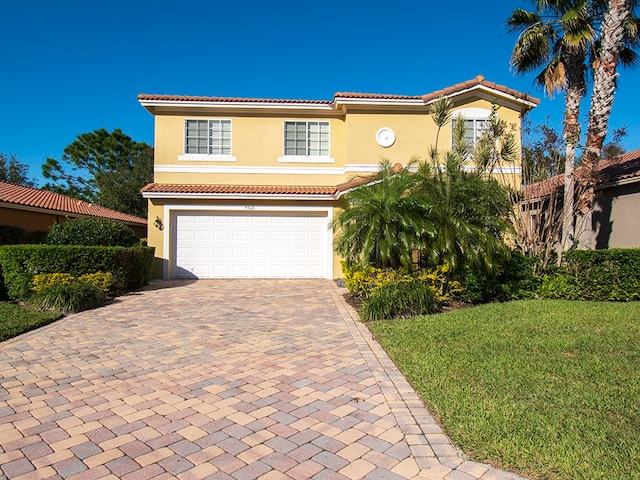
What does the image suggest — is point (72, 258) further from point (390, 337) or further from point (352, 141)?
point (352, 141)

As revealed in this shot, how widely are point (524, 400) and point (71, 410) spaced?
457 centimetres

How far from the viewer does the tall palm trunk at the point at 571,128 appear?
11.6 m

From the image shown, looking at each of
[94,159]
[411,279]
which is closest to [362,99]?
[411,279]

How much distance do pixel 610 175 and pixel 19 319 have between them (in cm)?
1724

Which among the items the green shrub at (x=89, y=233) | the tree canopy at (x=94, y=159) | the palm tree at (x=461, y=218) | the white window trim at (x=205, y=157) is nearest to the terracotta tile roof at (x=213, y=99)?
the white window trim at (x=205, y=157)

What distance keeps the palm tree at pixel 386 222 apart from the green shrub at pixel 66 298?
5933mm

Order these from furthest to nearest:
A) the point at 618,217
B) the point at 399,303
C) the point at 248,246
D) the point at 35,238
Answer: the point at 248,246 → the point at 35,238 → the point at 618,217 → the point at 399,303

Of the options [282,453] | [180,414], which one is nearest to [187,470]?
[282,453]

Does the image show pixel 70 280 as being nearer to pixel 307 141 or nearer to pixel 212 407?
pixel 212 407

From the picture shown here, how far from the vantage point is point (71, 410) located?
4.21m

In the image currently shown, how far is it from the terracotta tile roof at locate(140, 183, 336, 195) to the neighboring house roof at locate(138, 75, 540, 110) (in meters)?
3.25

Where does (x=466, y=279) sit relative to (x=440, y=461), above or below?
above

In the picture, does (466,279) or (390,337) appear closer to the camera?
(390,337)

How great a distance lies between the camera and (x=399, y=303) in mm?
8469
